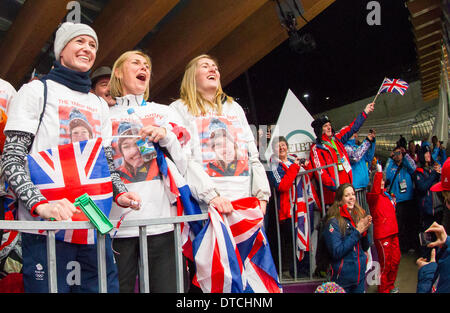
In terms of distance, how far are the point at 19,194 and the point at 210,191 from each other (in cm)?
90

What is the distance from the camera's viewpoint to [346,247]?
3.31 meters

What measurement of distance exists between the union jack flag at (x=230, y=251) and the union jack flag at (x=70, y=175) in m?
0.53

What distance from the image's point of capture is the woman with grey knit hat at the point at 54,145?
1466 millimetres

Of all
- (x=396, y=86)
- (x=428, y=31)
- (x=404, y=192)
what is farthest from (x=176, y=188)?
(x=428, y=31)

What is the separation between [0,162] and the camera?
1.61m

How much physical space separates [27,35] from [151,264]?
378cm

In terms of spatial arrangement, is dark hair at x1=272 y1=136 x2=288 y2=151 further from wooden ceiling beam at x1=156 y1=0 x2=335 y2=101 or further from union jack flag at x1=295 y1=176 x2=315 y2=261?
wooden ceiling beam at x1=156 y1=0 x2=335 y2=101

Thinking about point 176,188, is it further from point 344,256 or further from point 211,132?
point 344,256

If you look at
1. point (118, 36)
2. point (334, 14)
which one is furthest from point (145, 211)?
point (334, 14)

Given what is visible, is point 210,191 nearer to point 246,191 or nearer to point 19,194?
point 246,191

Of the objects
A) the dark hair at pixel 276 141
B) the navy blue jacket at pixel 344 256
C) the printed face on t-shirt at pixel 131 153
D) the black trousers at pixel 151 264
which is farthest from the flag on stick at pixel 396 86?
the black trousers at pixel 151 264

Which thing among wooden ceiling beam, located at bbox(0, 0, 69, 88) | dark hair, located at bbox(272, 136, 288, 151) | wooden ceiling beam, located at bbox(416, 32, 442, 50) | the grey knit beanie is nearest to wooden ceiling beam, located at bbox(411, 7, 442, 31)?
wooden ceiling beam, located at bbox(416, 32, 442, 50)

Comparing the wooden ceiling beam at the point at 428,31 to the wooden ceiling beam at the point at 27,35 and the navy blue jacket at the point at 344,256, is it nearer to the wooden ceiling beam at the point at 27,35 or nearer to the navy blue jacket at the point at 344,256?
the navy blue jacket at the point at 344,256

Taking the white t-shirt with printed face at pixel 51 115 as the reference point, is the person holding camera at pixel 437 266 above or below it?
below
